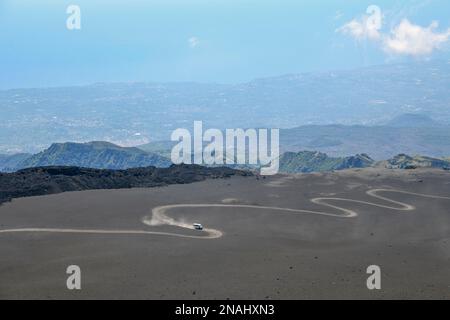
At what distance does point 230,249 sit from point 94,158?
435 feet

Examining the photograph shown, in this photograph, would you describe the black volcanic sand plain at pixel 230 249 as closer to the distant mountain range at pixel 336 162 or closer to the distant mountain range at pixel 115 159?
the distant mountain range at pixel 336 162

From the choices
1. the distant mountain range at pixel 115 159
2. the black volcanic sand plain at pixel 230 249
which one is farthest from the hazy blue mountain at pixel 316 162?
the black volcanic sand plain at pixel 230 249

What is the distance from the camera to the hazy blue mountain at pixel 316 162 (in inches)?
5251

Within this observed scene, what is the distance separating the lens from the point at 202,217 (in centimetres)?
5322

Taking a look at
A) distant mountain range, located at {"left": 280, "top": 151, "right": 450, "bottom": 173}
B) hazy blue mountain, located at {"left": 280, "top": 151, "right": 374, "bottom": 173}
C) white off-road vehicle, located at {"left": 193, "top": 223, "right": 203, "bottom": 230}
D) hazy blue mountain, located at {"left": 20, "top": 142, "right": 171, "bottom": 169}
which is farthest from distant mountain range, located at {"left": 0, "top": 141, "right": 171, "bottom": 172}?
white off-road vehicle, located at {"left": 193, "top": 223, "right": 203, "bottom": 230}

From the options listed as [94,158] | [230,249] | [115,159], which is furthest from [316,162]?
[230,249]

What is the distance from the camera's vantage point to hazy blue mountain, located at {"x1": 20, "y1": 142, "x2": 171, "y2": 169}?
163875mm

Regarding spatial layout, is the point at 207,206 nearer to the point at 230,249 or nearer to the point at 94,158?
the point at 230,249

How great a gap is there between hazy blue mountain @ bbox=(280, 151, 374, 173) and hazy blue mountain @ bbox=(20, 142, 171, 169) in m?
31.7

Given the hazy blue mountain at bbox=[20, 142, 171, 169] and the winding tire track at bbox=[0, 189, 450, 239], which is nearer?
the winding tire track at bbox=[0, 189, 450, 239]

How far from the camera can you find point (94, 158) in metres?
169

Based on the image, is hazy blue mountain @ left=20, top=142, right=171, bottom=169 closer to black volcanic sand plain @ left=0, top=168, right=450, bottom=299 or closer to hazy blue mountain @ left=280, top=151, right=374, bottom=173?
hazy blue mountain @ left=280, top=151, right=374, bottom=173
